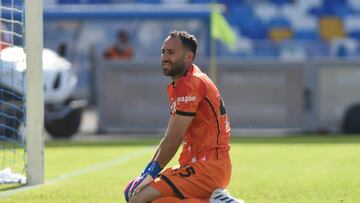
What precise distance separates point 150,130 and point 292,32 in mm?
15108

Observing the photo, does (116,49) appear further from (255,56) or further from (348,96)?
(348,96)

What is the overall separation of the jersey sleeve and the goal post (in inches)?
156

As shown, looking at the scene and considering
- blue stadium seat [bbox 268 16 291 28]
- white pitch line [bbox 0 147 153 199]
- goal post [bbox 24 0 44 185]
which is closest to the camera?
white pitch line [bbox 0 147 153 199]

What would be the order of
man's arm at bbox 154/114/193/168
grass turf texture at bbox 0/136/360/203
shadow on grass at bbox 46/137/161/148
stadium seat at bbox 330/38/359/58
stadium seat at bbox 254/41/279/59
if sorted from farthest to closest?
stadium seat at bbox 330/38/359/58 → stadium seat at bbox 254/41/279/59 → shadow on grass at bbox 46/137/161/148 → grass turf texture at bbox 0/136/360/203 → man's arm at bbox 154/114/193/168

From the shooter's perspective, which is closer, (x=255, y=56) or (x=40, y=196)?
(x=40, y=196)

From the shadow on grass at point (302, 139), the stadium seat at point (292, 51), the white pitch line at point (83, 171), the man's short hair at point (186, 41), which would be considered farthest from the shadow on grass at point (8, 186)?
the stadium seat at point (292, 51)

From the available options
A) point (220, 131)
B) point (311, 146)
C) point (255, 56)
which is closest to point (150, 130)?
point (311, 146)

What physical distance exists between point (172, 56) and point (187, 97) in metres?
0.36

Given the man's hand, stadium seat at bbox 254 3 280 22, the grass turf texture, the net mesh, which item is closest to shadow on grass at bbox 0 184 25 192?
the grass turf texture

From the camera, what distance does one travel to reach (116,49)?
2619cm

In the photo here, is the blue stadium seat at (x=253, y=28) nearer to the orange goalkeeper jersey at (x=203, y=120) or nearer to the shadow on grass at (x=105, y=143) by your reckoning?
the shadow on grass at (x=105, y=143)

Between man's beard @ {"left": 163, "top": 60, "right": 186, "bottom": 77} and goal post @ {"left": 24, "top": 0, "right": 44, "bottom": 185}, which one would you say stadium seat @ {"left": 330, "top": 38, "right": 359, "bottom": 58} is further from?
man's beard @ {"left": 163, "top": 60, "right": 186, "bottom": 77}

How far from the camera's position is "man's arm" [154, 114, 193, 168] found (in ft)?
25.2

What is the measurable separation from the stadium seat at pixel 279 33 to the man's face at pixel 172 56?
28.5 m
